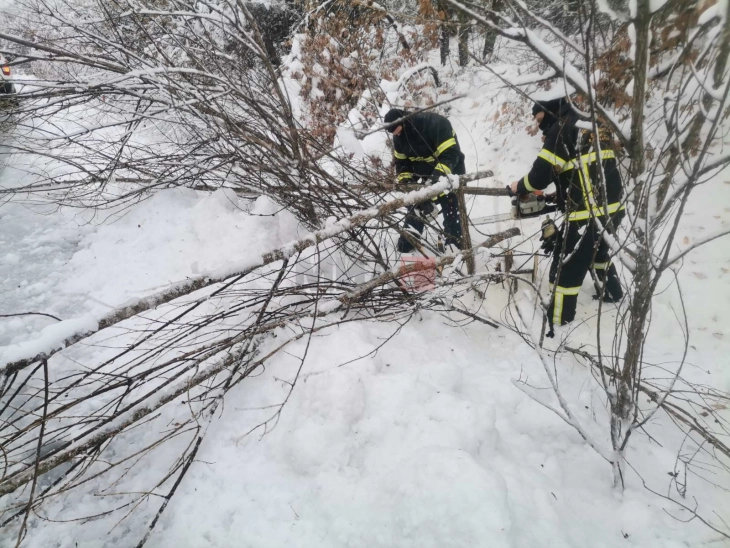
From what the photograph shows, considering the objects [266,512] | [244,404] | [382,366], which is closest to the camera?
[266,512]

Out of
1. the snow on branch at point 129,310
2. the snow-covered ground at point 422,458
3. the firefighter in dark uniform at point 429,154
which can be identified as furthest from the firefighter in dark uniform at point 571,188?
the snow on branch at point 129,310

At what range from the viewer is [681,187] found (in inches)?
45.1

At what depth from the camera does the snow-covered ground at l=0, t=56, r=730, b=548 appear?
1.53m

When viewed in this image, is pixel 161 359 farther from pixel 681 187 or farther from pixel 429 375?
pixel 681 187

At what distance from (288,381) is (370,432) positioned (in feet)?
1.87

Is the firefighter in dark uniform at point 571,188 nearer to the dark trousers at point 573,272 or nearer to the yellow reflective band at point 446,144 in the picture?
the dark trousers at point 573,272

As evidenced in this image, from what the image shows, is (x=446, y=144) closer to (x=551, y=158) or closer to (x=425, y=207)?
(x=425, y=207)

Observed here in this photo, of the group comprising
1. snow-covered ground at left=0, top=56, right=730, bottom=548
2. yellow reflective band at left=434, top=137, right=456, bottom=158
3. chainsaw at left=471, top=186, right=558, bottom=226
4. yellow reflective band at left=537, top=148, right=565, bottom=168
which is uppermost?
yellow reflective band at left=434, top=137, right=456, bottom=158

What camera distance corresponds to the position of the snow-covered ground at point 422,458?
1.53m

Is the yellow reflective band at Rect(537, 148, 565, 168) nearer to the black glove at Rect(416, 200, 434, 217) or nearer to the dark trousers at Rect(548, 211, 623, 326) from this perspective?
the dark trousers at Rect(548, 211, 623, 326)

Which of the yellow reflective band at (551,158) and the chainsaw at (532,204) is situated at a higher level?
the yellow reflective band at (551,158)

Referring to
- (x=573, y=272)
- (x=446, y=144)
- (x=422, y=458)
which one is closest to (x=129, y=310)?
(x=422, y=458)

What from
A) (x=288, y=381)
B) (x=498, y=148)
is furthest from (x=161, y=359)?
(x=498, y=148)

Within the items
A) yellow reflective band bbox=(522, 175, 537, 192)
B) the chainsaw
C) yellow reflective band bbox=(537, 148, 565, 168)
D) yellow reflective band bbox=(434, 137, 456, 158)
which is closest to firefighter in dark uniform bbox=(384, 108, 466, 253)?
yellow reflective band bbox=(434, 137, 456, 158)
